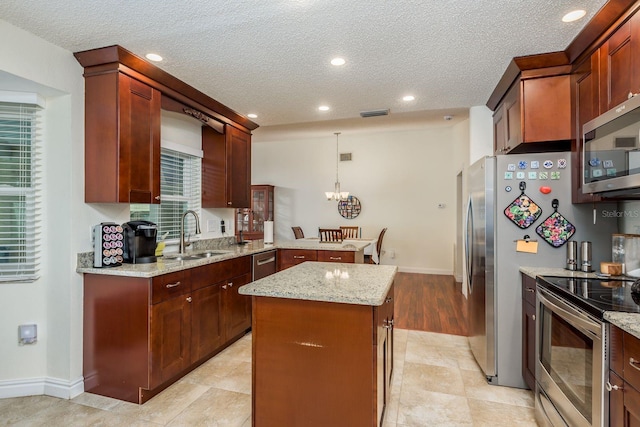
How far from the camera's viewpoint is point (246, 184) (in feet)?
13.3

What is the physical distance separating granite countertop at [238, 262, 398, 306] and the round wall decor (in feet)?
15.8

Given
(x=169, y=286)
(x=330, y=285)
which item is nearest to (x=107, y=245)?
(x=169, y=286)

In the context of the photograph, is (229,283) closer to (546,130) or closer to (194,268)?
(194,268)

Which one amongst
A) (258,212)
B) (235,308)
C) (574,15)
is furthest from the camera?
(258,212)

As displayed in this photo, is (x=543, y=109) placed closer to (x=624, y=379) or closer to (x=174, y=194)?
(x=624, y=379)

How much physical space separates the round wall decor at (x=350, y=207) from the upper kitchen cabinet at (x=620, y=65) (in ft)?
17.0

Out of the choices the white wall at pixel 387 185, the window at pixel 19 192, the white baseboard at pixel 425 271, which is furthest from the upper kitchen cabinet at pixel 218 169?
the white baseboard at pixel 425 271

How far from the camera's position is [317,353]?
1.59 meters

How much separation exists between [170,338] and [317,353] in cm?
131

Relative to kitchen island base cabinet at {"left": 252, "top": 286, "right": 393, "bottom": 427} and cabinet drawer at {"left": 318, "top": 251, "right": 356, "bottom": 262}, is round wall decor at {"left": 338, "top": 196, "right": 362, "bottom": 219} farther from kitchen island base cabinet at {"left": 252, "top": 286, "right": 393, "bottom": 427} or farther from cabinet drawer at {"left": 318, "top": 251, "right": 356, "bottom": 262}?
kitchen island base cabinet at {"left": 252, "top": 286, "right": 393, "bottom": 427}

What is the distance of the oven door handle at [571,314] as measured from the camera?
1.38 m

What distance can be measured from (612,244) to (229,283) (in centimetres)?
294

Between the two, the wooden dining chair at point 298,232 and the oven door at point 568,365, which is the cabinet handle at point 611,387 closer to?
the oven door at point 568,365

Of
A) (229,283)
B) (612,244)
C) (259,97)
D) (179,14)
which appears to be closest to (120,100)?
(179,14)
